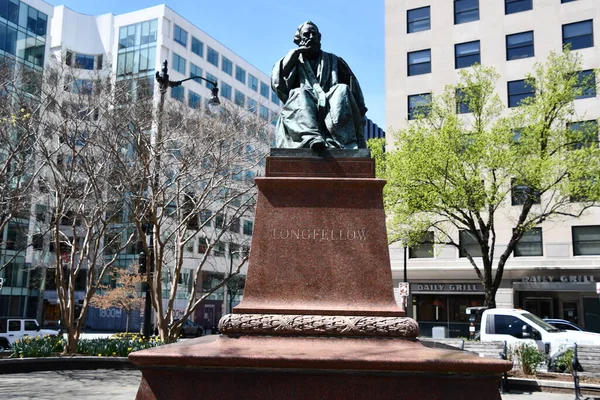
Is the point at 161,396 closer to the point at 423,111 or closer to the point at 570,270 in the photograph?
the point at 423,111

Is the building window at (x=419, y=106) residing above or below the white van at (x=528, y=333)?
above

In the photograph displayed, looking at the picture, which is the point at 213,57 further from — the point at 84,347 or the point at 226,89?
the point at 84,347

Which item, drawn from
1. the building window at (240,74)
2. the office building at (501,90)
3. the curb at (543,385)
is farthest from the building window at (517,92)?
the building window at (240,74)

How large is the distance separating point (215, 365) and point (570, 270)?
1210 inches

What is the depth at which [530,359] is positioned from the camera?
14500 millimetres

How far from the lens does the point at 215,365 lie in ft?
19.8

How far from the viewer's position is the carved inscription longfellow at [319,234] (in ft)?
25.3

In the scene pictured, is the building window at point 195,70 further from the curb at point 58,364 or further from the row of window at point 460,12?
the curb at point 58,364

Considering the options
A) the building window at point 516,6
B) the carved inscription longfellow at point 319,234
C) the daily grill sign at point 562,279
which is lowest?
the daily grill sign at point 562,279

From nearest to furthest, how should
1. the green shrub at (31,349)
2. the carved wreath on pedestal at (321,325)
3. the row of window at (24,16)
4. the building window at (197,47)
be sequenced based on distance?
the carved wreath on pedestal at (321,325) < the green shrub at (31,349) < the row of window at (24,16) < the building window at (197,47)

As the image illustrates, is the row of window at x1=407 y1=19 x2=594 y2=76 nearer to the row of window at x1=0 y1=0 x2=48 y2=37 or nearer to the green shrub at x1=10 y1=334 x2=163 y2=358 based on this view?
the green shrub at x1=10 y1=334 x2=163 y2=358

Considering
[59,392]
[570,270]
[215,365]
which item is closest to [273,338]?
[215,365]

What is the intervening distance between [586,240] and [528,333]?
709 inches

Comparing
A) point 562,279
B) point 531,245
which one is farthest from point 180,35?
point 562,279
